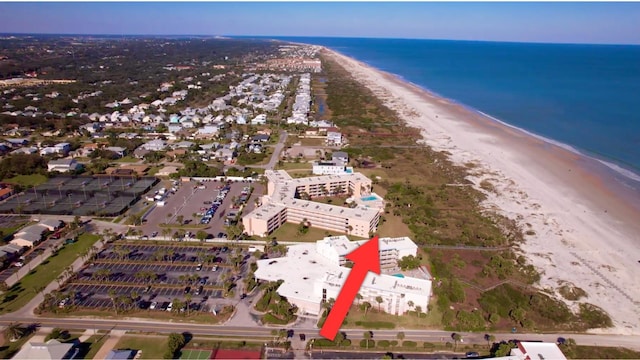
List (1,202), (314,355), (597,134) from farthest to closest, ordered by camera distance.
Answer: (597,134) < (1,202) < (314,355)

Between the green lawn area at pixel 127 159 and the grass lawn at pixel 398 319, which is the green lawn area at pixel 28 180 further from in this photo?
the grass lawn at pixel 398 319

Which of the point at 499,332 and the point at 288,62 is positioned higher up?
the point at 288,62

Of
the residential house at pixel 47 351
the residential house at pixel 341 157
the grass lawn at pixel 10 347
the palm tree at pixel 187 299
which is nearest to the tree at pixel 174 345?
the palm tree at pixel 187 299

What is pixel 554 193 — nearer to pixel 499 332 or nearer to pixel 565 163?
pixel 565 163

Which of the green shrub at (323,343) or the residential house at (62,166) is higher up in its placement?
the residential house at (62,166)

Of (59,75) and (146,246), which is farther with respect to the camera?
(59,75)

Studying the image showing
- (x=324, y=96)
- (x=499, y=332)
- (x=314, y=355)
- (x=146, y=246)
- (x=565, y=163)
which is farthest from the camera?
(x=324, y=96)

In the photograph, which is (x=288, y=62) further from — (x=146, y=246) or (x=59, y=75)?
(x=146, y=246)

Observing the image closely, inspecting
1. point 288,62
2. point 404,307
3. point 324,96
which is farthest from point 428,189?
point 288,62
